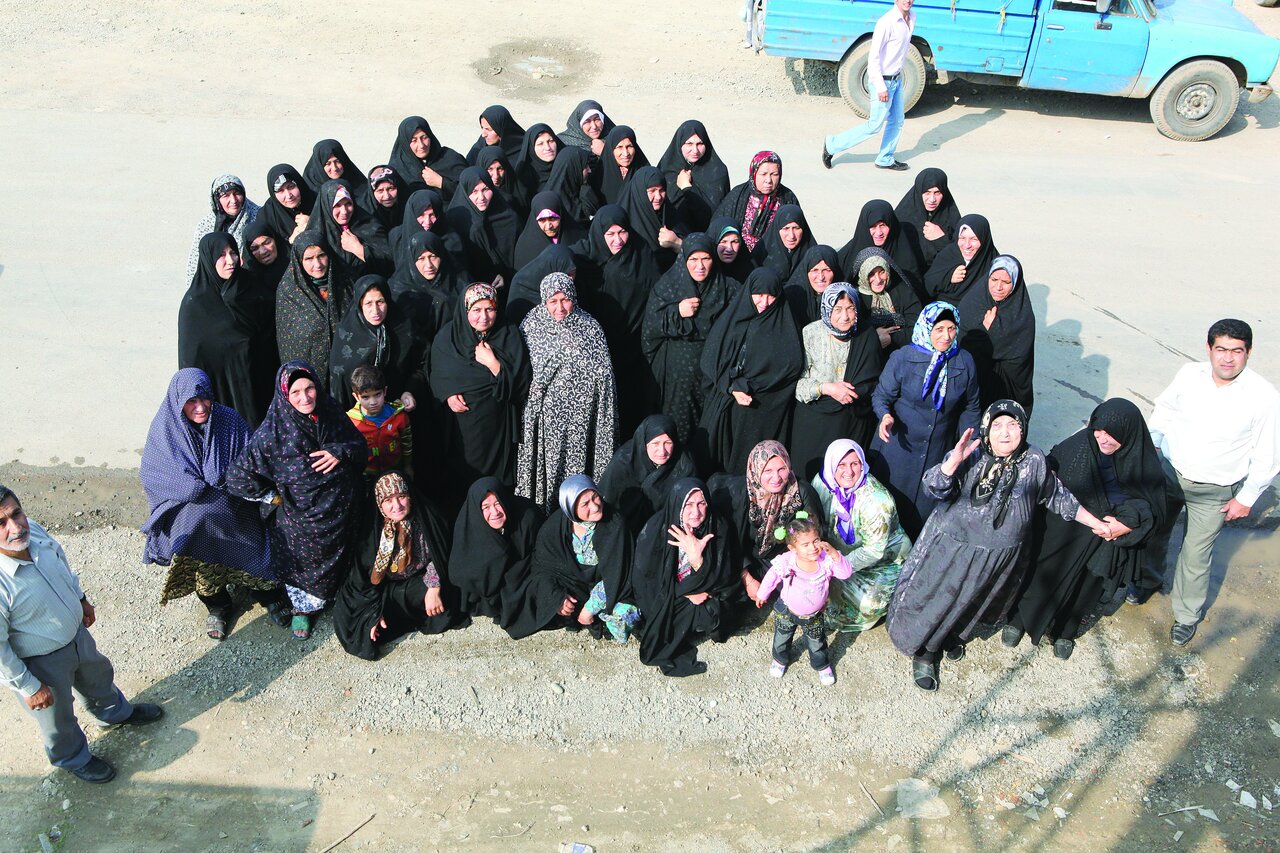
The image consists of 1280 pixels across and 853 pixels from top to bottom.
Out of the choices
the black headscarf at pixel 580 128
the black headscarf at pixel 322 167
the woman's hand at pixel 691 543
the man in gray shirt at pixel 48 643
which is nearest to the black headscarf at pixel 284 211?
the black headscarf at pixel 322 167

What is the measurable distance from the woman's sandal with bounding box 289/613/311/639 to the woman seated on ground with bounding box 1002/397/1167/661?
2.92 m

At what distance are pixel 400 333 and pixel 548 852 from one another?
91.1 inches

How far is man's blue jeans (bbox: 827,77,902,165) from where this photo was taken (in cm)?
843

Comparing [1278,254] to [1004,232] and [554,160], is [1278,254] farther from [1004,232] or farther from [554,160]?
[554,160]

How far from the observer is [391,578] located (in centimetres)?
412

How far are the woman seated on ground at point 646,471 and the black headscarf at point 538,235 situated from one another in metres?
1.61

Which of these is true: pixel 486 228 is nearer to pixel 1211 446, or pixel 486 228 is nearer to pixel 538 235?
pixel 538 235

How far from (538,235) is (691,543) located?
226 cm

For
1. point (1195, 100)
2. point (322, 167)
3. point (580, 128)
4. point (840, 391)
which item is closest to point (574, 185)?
point (580, 128)

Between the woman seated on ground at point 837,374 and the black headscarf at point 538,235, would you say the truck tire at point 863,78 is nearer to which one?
the black headscarf at point 538,235

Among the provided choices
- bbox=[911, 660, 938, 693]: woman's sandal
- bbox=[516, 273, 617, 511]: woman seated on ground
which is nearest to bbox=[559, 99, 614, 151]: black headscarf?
bbox=[516, 273, 617, 511]: woman seated on ground

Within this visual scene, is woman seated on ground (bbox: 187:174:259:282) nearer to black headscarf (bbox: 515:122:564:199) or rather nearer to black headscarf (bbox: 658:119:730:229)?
black headscarf (bbox: 515:122:564:199)

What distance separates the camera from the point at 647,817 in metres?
3.56

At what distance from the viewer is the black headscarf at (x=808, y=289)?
4734 millimetres
